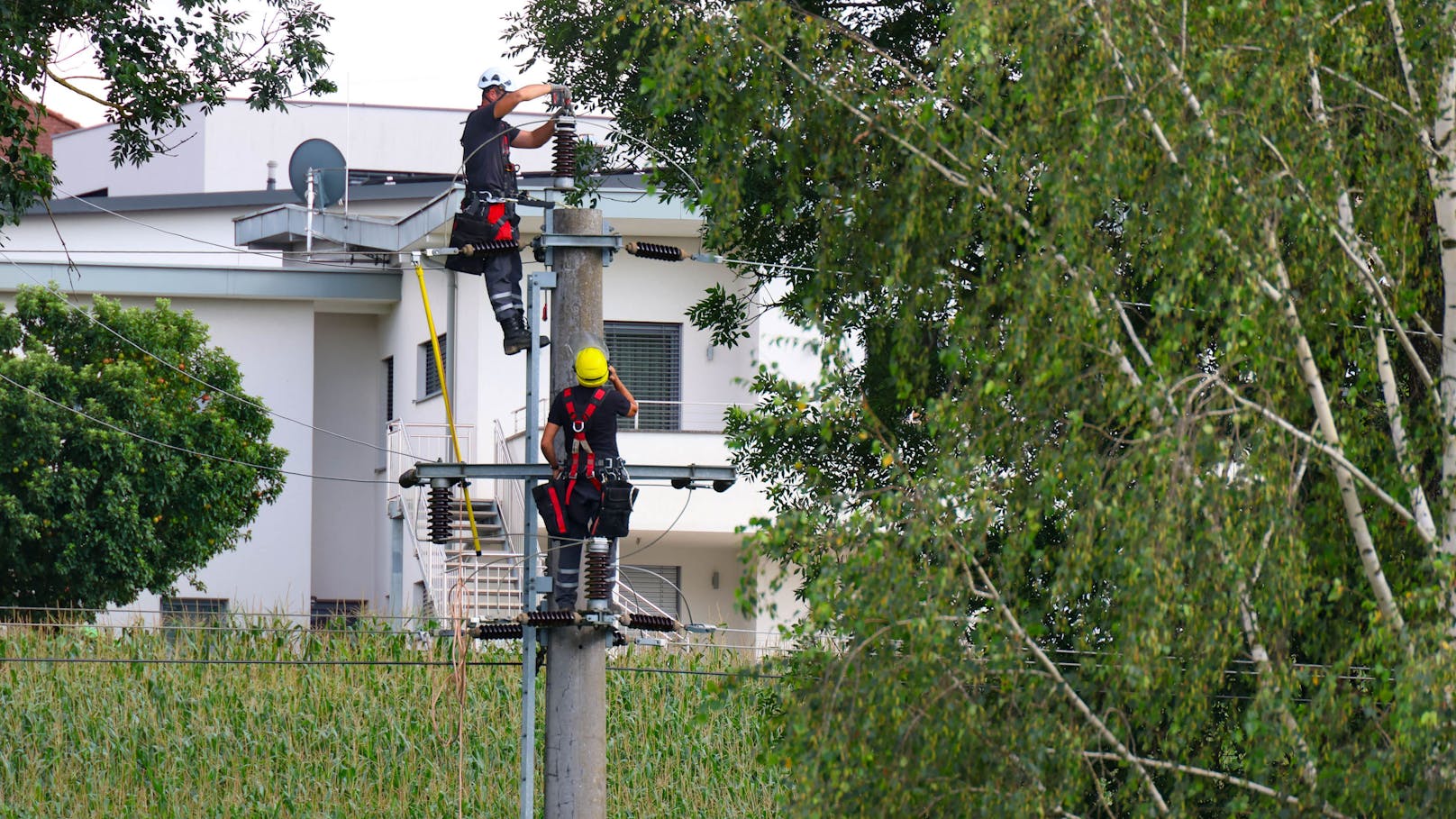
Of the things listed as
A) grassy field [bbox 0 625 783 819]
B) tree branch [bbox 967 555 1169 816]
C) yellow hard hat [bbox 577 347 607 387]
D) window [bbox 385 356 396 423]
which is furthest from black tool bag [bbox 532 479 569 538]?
window [bbox 385 356 396 423]

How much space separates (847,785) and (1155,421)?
2073mm

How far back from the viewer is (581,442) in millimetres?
11188

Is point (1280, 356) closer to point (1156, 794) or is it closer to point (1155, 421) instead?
point (1155, 421)

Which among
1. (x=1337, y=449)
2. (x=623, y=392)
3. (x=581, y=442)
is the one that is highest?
(x=623, y=392)

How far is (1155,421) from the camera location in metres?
7.98

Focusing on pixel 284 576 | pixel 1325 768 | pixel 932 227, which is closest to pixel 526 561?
pixel 932 227

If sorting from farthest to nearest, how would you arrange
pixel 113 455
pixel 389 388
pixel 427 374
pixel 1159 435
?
pixel 389 388 → pixel 427 374 → pixel 113 455 → pixel 1159 435

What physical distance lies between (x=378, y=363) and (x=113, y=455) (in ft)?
27.7

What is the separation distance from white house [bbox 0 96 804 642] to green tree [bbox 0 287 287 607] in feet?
3.64

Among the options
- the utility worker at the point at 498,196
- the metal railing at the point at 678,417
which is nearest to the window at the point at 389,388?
the metal railing at the point at 678,417

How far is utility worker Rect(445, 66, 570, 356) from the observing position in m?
12.1

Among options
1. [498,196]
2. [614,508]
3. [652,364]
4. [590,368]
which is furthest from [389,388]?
[590,368]

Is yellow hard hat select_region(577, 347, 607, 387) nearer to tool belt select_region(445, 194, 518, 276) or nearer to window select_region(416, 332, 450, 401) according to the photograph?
tool belt select_region(445, 194, 518, 276)

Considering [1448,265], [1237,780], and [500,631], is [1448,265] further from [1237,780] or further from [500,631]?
[500,631]
